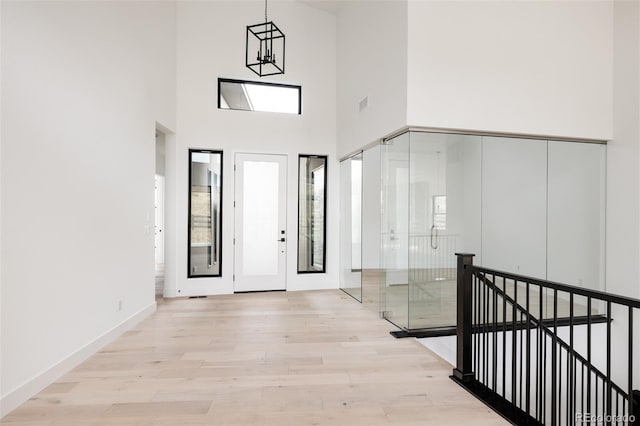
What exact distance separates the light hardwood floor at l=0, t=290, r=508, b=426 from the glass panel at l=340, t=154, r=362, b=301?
141 centimetres

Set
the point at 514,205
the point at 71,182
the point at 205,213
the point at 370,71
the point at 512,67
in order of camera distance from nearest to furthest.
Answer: the point at 71,182
the point at 512,67
the point at 514,205
the point at 370,71
the point at 205,213

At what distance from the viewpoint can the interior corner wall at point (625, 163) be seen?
4156mm

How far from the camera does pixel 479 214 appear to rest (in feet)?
13.9

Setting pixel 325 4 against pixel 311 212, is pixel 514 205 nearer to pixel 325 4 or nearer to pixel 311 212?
pixel 311 212

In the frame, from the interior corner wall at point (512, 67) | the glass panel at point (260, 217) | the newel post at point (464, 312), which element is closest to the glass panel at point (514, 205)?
the interior corner wall at point (512, 67)

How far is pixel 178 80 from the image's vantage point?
18.4 feet

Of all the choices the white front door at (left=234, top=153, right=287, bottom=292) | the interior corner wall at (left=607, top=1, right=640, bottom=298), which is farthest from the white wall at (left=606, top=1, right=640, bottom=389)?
the white front door at (left=234, top=153, right=287, bottom=292)

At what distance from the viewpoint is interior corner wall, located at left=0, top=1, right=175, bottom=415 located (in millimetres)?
2371

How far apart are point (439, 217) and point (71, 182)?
3755mm

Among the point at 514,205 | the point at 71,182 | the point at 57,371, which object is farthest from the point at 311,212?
the point at 57,371

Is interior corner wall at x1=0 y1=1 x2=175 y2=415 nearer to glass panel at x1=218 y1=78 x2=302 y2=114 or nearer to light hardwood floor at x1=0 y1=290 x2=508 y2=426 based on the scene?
light hardwood floor at x1=0 y1=290 x2=508 y2=426

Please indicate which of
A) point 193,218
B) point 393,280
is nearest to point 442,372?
point 393,280

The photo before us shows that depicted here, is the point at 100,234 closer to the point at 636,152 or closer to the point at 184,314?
the point at 184,314

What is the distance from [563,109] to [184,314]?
18.1 feet
